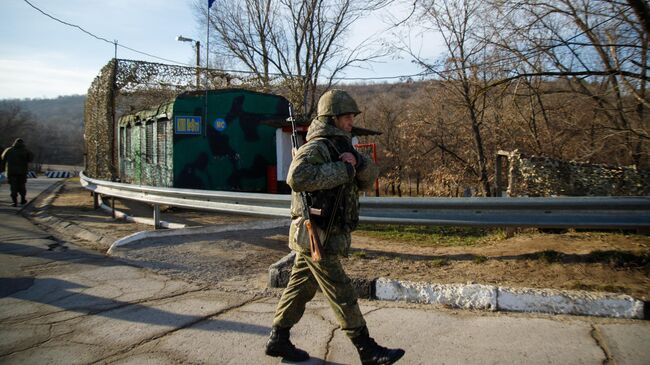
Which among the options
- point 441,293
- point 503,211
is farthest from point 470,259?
point 441,293

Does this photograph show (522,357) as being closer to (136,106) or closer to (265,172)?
(265,172)

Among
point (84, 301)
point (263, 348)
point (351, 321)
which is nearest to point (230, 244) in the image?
point (84, 301)

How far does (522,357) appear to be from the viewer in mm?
2895

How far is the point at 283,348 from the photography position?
9.87ft

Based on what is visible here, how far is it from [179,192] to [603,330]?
244 inches

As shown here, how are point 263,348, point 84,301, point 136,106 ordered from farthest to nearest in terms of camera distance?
1. point 136,106
2. point 84,301
3. point 263,348

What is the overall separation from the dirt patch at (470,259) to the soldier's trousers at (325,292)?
1.41 meters

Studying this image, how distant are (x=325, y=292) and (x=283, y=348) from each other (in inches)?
19.5

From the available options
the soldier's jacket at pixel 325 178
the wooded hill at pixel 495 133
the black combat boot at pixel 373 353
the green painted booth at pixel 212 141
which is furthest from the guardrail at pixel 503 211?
the green painted booth at pixel 212 141

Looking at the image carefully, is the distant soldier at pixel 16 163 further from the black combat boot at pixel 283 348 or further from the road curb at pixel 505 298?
the black combat boot at pixel 283 348

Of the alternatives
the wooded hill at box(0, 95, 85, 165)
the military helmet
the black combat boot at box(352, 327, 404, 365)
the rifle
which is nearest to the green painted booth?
the military helmet

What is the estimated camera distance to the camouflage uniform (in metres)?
2.88

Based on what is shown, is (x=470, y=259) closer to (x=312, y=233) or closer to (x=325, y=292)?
(x=325, y=292)

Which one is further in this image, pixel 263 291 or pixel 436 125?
pixel 436 125
